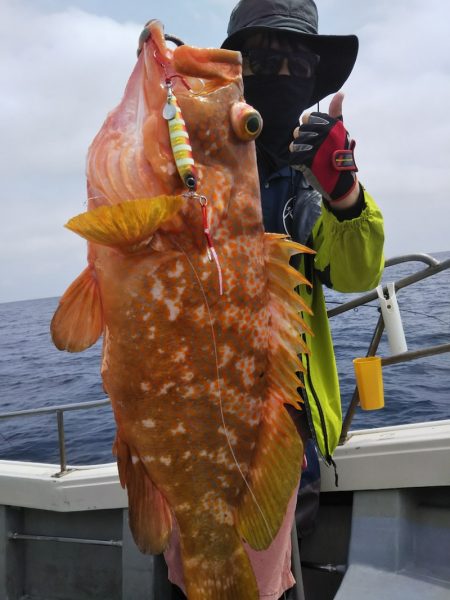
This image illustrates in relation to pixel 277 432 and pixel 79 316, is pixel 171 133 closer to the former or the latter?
pixel 79 316

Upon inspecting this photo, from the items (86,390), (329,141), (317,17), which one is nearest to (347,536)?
(329,141)

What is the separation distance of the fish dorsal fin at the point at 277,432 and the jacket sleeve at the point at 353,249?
24 cm

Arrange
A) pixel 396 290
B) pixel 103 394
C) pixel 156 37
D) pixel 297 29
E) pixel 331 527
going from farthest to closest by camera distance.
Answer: pixel 103 394
pixel 331 527
pixel 396 290
pixel 297 29
pixel 156 37

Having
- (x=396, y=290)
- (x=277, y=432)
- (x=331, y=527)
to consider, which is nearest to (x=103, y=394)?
(x=331, y=527)

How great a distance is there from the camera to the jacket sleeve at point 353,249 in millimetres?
1914

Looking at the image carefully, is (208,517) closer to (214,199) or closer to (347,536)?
(214,199)

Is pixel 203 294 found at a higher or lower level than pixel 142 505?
higher

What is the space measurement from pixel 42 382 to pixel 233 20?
54.7 feet

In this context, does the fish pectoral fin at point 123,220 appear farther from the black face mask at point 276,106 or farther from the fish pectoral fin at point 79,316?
the black face mask at point 276,106

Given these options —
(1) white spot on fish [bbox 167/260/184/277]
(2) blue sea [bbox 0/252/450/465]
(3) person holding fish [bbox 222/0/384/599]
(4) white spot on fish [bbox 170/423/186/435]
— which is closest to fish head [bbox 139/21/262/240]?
(1) white spot on fish [bbox 167/260/184/277]

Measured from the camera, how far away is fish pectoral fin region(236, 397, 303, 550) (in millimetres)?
1852

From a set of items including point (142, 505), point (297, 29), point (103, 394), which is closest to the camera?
point (142, 505)

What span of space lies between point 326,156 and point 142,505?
140cm

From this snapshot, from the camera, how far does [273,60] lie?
86.4 inches
